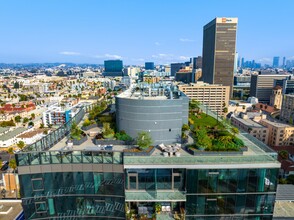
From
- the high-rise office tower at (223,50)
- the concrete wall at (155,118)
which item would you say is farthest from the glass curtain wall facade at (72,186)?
the high-rise office tower at (223,50)

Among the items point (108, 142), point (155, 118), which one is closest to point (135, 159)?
point (108, 142)

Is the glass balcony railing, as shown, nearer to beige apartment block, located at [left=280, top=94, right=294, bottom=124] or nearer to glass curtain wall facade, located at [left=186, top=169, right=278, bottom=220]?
glass curtain wall facade, located at [left=186, top=169, right=278, bottom=220]

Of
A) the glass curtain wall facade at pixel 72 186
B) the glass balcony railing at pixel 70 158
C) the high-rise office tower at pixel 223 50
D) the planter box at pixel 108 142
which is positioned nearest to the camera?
the glass balcony railing at pixel 70 158

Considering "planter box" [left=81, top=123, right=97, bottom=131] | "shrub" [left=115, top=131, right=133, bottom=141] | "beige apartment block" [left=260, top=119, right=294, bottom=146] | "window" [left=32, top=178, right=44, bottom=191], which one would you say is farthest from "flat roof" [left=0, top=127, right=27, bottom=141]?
"beige apartment block" [left=260, top=119, right=294, bottom=146]

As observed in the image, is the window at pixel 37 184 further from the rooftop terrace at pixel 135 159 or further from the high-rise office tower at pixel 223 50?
the high-rise office tower at pixel 223 50

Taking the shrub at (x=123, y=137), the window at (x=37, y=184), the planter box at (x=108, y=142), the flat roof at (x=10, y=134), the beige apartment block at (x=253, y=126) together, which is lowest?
the flat roof at (x=10, y=134)

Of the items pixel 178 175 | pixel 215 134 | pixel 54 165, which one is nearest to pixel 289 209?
pixel 215 134

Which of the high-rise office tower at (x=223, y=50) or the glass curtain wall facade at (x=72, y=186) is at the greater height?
the high-rise office tower at (x=223, y=50)

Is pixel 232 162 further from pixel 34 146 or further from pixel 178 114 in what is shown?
pixel 34 146
